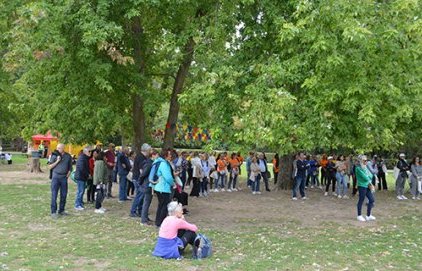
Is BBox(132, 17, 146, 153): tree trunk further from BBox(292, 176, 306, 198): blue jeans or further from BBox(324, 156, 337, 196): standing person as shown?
BBox(324, 156, 337, 196): standing person

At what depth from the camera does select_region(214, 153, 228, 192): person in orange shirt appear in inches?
740

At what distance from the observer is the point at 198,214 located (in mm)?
13297

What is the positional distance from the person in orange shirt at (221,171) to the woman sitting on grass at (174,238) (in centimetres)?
1029

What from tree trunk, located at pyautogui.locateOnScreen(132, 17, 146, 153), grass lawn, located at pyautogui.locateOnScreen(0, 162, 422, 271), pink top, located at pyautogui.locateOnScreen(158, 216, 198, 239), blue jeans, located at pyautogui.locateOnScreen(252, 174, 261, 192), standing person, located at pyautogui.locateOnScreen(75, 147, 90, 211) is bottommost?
grass lawn, located at pyautogui.locateOnScreen(0, 162, 422, 271)

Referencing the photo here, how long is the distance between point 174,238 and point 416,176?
1298 cm

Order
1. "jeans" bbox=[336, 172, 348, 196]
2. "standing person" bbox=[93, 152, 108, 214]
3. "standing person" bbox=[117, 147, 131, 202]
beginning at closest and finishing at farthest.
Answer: "standing person" bbox=[93, 152, 108, 214]
"standing person" bbox=[117, 147, 131, 202]
"jeans" bbox=[336, 172, 348, 196]

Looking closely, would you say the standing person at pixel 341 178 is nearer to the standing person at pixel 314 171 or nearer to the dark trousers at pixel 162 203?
the standing person at pixel 314 171

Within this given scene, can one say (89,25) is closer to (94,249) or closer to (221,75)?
(221,75)

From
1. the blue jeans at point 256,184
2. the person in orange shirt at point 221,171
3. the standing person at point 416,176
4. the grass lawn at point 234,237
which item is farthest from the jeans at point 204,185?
the standing person at point 416,176

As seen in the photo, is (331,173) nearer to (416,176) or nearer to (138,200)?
(416,176)

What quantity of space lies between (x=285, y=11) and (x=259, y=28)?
2.18 ft

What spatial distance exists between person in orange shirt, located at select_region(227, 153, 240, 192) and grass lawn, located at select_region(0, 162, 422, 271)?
A: 305 cm

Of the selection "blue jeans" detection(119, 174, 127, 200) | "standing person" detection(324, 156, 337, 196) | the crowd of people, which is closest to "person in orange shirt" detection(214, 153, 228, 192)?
the crowd of people

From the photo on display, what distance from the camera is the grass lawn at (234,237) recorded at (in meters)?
8.00
